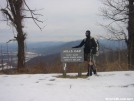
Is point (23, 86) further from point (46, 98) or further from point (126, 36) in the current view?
point (126, 36)

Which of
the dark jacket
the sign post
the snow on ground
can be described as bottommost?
the snow on ground

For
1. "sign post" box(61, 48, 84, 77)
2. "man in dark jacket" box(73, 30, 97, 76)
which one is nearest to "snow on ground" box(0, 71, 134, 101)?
"man in dark jacket" box(73, 30, 97, 76)

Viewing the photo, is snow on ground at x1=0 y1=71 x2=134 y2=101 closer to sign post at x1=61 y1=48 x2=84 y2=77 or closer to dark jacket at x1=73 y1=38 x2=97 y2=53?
sign post at x1=61 y1=48 x2=84 y2=77

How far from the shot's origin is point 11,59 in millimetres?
10867

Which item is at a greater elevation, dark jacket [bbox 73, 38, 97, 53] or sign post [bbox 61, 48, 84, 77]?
dark jacket [bbox 73, 38, 97, 53]

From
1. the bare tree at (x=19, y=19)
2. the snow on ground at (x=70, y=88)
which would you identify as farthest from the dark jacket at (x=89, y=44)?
the bare tree at (x=19, y=19)

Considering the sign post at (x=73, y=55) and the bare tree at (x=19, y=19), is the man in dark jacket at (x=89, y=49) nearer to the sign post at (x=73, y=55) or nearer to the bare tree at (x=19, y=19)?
the sign post at (x=73, y=55)

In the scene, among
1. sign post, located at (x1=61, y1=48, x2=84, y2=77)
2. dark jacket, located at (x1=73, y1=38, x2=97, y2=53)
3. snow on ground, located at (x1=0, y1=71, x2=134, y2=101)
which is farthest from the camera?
sign post, located at (x1=61, y1=48, x2=84, y2=77)

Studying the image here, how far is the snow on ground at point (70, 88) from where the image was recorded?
490cm

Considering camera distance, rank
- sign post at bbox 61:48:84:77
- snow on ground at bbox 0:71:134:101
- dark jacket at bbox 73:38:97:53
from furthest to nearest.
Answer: sign post at bbox 61:48:84:77, dark jacket at bbox 73:38:97:53, snow on ground at bbox 0:71:134:101

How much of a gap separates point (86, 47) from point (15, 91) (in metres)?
3.05

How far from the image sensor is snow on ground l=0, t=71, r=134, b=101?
4902mm

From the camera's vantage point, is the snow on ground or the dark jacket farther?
the dark jacket

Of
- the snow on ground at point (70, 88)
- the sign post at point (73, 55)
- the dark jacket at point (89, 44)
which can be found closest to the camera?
the snow on ground at point (70, 88)
